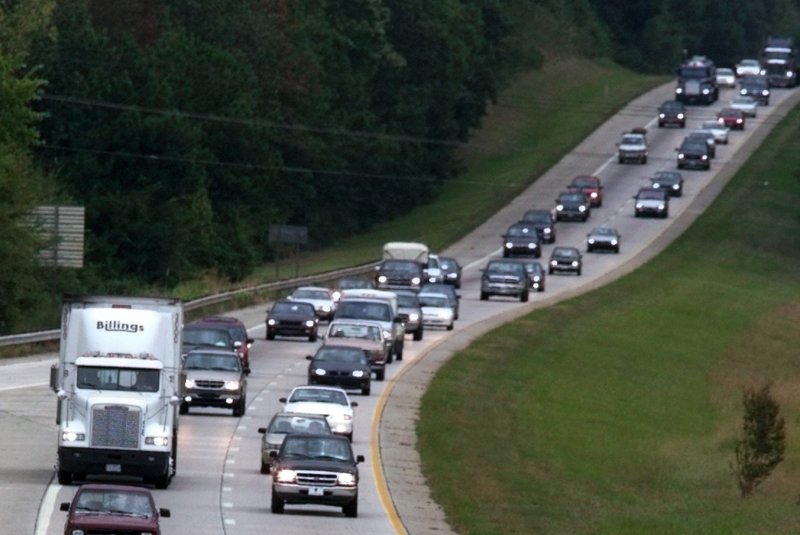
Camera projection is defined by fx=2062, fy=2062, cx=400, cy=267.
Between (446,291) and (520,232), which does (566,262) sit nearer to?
(520,232)

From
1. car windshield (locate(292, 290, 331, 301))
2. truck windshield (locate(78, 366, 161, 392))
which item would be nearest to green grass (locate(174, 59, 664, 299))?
car windshield (locate(292, 290, 331, 301))

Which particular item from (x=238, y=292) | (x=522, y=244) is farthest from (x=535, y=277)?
(x=238, y=292)

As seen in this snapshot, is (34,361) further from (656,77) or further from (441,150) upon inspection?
(656,77)

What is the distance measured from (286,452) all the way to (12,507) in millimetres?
4459

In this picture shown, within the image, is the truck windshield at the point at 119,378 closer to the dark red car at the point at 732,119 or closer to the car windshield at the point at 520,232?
the car windshield at the point at 520,232

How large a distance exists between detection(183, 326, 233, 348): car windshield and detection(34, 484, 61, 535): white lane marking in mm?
16791

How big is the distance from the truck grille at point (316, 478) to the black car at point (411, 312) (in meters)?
29.5

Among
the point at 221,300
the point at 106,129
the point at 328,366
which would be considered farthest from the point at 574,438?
the point at 106,129

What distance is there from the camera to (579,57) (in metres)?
165

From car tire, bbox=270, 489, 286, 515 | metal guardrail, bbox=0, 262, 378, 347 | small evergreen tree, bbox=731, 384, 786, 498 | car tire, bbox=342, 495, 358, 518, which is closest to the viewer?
car tire, bbox=270, 489, 286, 515

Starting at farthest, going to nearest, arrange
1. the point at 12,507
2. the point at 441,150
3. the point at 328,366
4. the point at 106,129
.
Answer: the point at 441,150 < the point at 106,129 < the point at 328,366 < the point at 12,507

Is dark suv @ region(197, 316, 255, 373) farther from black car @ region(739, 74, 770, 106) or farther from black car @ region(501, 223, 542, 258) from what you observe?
black car @ region(739, 74, 770, 106)

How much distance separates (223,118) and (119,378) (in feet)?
250

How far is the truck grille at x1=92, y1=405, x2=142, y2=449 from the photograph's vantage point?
1348 inches
